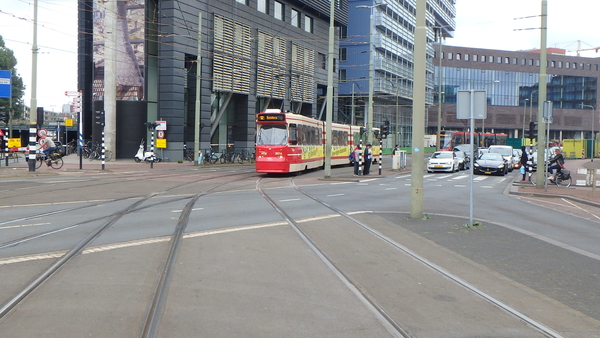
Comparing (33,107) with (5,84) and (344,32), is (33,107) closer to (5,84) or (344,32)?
(5,84)

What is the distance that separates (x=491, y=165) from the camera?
36.2 m

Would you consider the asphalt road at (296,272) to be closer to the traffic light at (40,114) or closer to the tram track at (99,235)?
the tram track at (99,235)

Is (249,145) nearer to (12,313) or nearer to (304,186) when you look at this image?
(304,186)

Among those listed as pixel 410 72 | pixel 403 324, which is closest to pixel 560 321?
pixel 403 324

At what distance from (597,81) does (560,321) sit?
126622 mm

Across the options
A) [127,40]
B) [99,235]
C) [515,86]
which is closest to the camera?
[99,235]

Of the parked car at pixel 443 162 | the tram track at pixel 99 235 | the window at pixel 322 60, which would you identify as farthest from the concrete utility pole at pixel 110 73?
the tram track at pixel 99 235

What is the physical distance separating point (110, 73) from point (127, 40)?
257 centimetres

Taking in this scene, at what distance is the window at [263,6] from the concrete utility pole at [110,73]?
1294cm

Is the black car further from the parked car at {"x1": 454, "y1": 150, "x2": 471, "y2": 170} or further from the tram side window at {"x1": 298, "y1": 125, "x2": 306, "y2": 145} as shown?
the tram side window at {"x1": 298, "y1": 125, "x2": 306, "y2": 145}

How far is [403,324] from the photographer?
18.3 feet

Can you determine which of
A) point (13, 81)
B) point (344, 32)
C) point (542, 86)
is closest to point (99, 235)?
point (542, 86)

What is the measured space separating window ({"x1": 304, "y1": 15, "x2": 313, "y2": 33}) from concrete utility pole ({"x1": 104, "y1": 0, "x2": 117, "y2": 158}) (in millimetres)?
20789

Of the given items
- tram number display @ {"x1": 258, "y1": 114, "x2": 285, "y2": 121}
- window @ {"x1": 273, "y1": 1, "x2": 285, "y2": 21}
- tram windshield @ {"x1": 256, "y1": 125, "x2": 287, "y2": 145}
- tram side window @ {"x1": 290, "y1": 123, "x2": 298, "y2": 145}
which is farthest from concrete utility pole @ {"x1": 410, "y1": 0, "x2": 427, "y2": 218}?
window @ {"x1": 273, "y1": 1, "x2": 285, "y2": 21}
